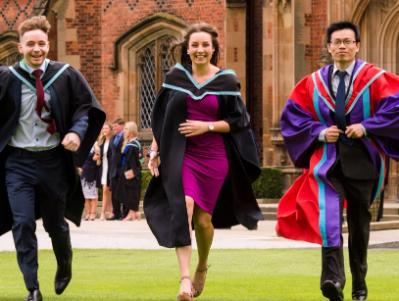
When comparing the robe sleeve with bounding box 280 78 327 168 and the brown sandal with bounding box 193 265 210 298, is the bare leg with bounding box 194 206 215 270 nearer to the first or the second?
the brown sandal with bounding box 193 265 210 298

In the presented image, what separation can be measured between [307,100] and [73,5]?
2203 centimetres

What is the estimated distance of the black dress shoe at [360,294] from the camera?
1017 cm

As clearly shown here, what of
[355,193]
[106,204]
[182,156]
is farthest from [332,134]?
[106,204]

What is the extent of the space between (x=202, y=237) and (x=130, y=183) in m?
13.3

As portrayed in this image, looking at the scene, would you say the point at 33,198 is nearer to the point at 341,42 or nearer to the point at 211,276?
the point at 341,42

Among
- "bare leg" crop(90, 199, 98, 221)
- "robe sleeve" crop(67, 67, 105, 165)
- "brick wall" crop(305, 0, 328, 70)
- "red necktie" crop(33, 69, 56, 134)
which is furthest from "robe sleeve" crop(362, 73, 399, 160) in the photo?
"brick wall" crop(305, 0, 328, 70)

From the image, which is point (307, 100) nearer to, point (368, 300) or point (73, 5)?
point (368, 300)

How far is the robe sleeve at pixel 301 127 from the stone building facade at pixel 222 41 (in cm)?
1482

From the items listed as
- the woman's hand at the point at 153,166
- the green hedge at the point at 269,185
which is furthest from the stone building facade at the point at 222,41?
the woman's hand at the point at 153,166

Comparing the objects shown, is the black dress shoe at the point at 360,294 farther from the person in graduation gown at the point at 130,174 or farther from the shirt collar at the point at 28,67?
the person in graduation gown at the point at 130,174

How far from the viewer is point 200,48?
10.2 metres

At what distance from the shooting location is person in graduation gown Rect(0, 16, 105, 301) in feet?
32.4

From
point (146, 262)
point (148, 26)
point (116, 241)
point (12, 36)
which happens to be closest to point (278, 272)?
point (146, 262)

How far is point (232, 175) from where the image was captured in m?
10.2
